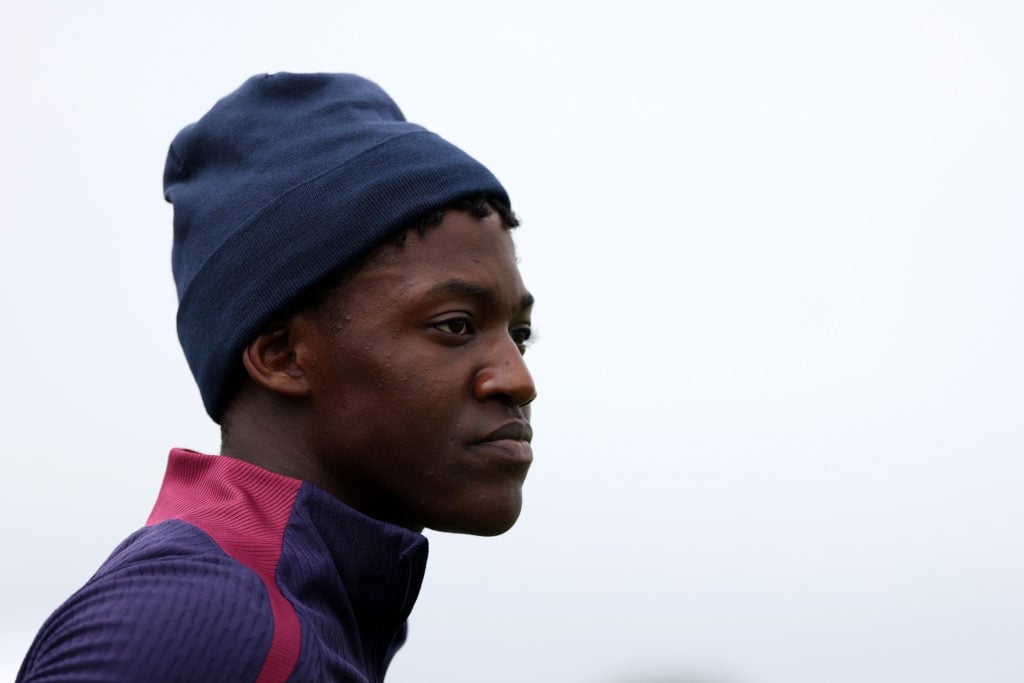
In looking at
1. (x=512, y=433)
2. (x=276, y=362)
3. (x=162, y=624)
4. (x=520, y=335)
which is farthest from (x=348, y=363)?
(x=162, y=624)

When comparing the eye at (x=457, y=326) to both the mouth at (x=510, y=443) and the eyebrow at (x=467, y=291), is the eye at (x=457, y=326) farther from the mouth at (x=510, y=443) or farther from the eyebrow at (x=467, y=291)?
the mouth at (x=510, y=443)

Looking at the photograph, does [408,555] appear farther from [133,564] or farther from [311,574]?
[133,564]

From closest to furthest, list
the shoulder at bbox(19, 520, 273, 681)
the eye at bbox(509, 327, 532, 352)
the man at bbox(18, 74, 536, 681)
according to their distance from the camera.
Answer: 1. the shoulder at bbox(19, 520, 273, 681)
2. the man at bbox(18, 74, 536, 681)
3. the eye at bbox(509, 327, 532, 352)

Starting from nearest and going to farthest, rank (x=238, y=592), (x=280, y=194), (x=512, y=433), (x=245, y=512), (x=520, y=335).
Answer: (x=238, y=592), (x=245, y=512), (x=512, y=433), (x=280, y=194), (x=520, y=335)

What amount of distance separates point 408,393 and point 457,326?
22cm

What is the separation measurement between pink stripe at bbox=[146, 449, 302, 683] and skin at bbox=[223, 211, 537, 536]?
137mm

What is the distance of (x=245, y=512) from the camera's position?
2.89 metres

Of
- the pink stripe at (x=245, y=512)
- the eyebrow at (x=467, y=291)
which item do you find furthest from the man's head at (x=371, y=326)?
the pink stripe at (x=245, y=512)

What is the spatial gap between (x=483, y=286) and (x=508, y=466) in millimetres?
453

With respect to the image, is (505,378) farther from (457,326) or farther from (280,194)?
(280,194)

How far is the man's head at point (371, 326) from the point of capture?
309 cm

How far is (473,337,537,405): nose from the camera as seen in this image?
10.2ft

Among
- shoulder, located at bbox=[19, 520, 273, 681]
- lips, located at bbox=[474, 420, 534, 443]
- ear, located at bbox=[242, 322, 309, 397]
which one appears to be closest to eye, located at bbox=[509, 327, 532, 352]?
lips, located at bbox=[474, 420, 534, 443]

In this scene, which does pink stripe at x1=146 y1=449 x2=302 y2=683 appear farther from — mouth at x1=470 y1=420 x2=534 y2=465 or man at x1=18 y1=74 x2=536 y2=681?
mouth at x1=470 y1=420 x2=534 y2=465
